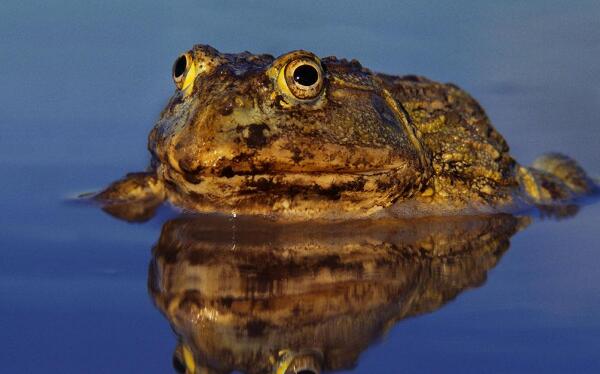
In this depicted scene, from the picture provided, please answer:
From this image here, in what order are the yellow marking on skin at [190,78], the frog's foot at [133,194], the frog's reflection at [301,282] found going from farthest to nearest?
the frog's foot at [133,194], the yellow marking on skin at [190,78], the frog's reflection at [301,282]

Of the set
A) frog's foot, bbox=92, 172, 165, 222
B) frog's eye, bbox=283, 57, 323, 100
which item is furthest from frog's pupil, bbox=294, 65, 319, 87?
frog's foot, bbox=92, 172, 165, 222

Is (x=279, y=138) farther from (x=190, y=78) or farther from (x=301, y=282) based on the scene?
(x=301, y=282)

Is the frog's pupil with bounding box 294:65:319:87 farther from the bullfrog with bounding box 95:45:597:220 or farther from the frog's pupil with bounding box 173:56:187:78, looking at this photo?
the frog's pupil with bounding box 173:56:187:78

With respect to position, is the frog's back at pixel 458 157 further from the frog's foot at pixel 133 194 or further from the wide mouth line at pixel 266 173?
the frog's foot at pixel 133 194

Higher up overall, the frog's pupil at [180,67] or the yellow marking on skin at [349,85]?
the frog's pupil at [180,67]

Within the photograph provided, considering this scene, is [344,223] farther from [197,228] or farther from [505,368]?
[505,368]

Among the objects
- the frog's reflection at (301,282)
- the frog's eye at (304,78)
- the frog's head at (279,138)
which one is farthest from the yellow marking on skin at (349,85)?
the frog's reflection at (301,282)

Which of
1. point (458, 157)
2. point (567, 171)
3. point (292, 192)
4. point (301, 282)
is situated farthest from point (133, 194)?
point (567, 171)

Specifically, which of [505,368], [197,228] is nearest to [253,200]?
[197,228]
